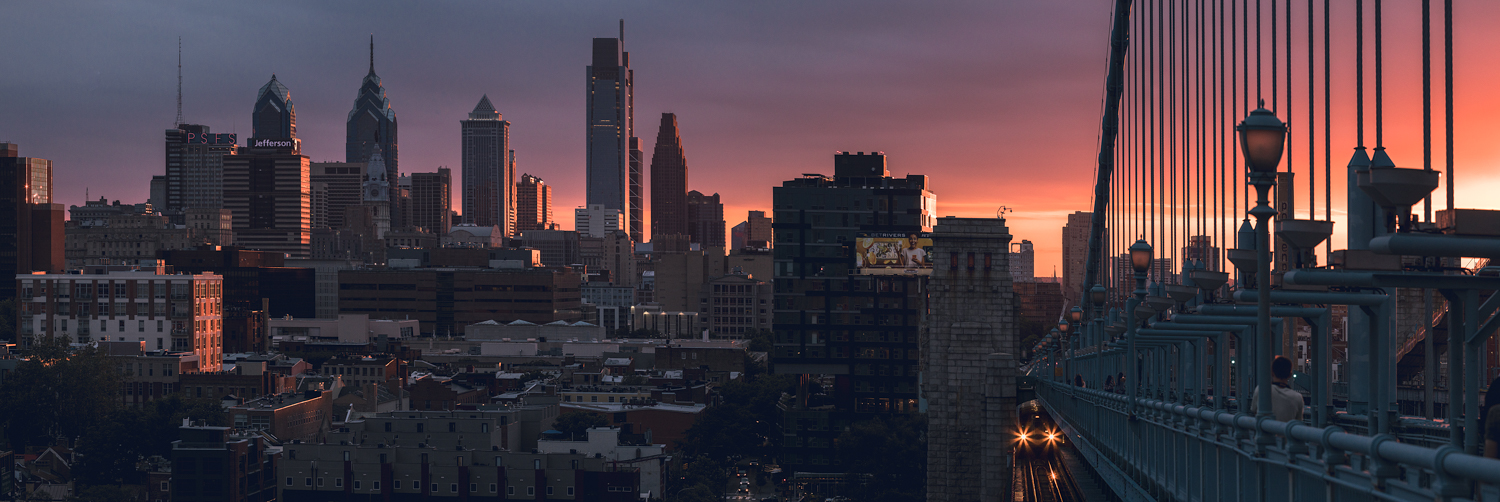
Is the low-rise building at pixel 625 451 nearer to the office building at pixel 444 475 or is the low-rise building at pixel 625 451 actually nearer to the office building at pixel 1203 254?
the office building at pixel 444 475

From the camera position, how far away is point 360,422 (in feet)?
330

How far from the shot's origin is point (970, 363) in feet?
158

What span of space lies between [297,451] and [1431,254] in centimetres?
9597

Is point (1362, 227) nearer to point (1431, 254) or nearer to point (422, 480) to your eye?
point (1431, 254)

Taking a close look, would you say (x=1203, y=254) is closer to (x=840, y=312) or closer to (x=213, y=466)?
Answer: (x=213, y=466)

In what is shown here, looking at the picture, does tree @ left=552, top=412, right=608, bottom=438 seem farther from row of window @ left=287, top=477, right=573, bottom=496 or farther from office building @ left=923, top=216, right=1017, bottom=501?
office building @ left=923, top=216, right=1017, bottom=501

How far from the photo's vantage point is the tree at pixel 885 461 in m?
88.1

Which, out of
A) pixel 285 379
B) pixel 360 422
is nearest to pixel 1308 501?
pixel 360 422

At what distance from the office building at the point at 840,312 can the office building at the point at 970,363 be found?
51747mm

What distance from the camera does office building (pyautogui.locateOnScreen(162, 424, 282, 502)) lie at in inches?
3617

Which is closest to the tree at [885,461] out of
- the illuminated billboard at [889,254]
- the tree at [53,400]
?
the illuminated billboard at [889,254]

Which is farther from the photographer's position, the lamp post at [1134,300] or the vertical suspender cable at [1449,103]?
the lamp post at [1134,300]

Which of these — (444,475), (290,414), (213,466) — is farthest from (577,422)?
(213,466)

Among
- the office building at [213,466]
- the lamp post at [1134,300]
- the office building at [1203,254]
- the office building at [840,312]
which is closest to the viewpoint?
the office building at [1203,254]
